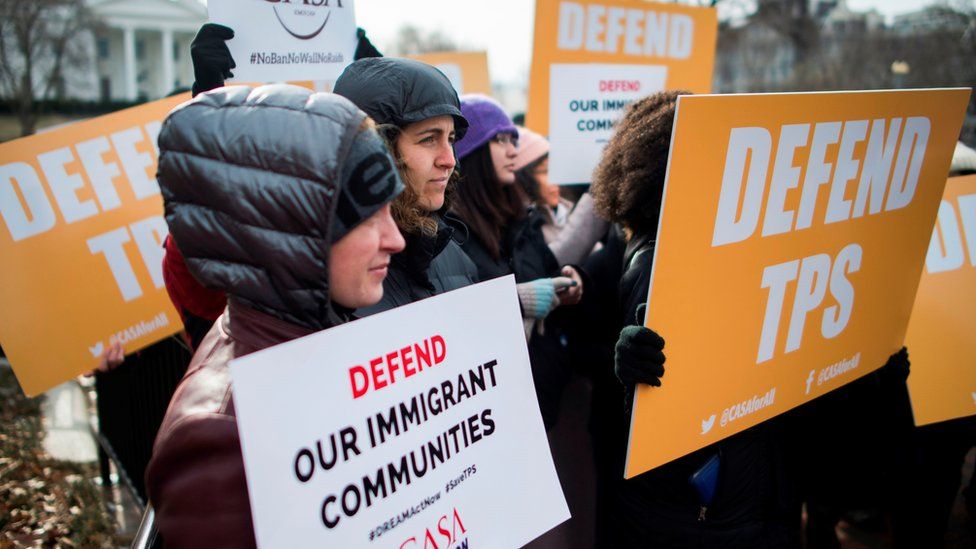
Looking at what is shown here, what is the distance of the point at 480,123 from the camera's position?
2.75 m

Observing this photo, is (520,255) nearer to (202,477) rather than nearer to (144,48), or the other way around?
(202,477)

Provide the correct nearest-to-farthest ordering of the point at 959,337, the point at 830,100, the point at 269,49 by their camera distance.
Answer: the point at 830,100 → the point at 959,337 → the point at 269,49

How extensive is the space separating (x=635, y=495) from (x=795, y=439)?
0.70 meters

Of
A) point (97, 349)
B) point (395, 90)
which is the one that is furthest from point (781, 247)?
point (97, 349)

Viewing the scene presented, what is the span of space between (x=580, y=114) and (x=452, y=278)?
1.90 metres

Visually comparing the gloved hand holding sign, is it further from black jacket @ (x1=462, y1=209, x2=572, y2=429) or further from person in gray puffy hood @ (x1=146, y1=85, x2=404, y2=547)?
person in gray puffy hood @ (x1=146, y1=85, x2=404, y2=547)

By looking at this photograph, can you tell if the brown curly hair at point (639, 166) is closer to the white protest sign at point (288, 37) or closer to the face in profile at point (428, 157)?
the face in profile at point (428, 157)

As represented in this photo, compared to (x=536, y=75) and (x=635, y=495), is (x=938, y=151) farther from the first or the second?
(x=536, y=75)

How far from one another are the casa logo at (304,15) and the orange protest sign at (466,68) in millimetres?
2528

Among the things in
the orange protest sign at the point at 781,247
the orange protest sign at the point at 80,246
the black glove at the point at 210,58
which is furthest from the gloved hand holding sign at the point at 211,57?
the orange protest sign at the point at 781,247

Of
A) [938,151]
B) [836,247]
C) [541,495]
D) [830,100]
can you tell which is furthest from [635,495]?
[938,151]

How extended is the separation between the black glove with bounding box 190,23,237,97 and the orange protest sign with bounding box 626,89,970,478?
1.56 metres

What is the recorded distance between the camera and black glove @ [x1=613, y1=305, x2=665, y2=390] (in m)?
1.59

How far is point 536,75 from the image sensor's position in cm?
358
